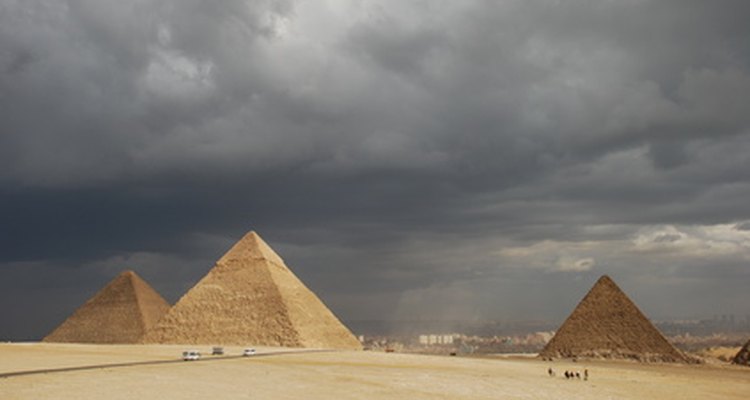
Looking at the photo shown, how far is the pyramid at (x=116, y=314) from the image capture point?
94.2 meters

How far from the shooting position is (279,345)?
2852 inches

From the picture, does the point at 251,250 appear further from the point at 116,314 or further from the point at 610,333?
the point at 610,333

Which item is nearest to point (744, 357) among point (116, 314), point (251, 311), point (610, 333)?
point (610, 333)

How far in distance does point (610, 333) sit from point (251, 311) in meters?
37.3

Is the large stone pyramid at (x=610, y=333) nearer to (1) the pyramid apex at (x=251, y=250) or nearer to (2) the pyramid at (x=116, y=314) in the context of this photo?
(1) the pyramid apex at (x=251, y=250)

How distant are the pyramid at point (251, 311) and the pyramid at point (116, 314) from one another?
1655cm

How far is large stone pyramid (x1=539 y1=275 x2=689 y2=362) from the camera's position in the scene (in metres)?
73.2

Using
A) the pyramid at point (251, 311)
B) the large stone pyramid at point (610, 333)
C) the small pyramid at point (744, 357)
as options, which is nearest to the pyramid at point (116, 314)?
the pyramid at point (251, 311)

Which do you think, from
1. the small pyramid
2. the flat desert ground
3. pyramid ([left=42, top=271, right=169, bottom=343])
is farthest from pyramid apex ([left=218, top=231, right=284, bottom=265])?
the small pyramid

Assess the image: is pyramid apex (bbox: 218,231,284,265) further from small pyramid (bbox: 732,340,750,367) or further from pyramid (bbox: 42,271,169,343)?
small pyramid (bbox: 732,340,750,367)

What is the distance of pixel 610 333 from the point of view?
74688 millimetres

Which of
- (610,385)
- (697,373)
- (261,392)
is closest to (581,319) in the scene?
(697,373)

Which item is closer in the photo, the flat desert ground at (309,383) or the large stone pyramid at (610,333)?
the flat desert ground at (309,383)

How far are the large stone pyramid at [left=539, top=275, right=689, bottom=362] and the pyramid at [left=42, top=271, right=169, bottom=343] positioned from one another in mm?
52066
